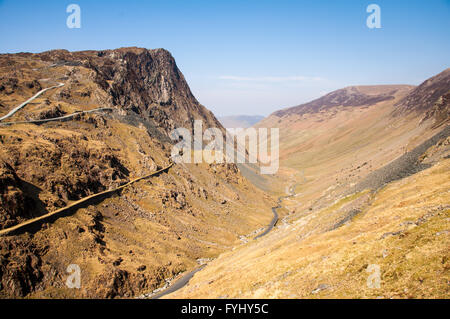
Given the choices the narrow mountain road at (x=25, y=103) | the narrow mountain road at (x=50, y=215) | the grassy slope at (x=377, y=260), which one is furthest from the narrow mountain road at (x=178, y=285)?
the narrow mountain road at (x=25, y=103)

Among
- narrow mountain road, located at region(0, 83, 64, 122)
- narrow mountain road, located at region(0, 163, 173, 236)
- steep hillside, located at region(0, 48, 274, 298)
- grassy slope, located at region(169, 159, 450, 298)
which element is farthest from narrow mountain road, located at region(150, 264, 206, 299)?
narrow mountain road, located at region(0, 83, 64, 122)

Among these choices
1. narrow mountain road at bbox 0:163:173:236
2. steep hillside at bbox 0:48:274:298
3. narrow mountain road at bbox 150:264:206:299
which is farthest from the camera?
narrow mountain road at bbox 150:264:206:299

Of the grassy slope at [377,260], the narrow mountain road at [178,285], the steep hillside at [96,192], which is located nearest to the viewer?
the grassy slope at [377,260]

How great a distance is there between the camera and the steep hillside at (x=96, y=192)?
52.1 meters

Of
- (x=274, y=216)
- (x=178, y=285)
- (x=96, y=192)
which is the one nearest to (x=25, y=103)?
(x=96, y=192)

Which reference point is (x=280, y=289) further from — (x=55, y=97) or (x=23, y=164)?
(x=55, y=97)

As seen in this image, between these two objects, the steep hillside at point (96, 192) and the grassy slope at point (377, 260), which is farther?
the steep hillside at point (96, 192)

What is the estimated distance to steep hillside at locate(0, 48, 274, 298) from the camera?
52.1m

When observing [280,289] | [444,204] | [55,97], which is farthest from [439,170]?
[55,97]

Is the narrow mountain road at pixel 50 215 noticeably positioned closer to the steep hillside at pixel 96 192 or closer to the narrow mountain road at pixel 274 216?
the steep hillside at pixel 96 192

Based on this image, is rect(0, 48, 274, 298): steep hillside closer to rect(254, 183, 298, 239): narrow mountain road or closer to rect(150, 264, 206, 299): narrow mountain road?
rect(150, 264, 206, 299): narrow mountain road

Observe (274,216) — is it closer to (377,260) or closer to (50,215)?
(50,215)

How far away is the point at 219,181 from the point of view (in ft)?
452
